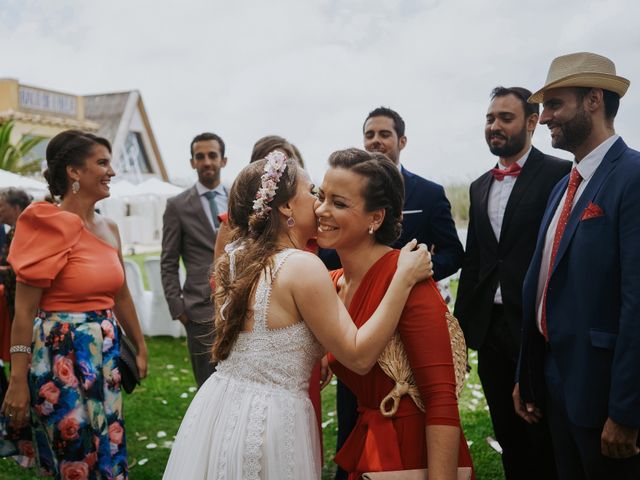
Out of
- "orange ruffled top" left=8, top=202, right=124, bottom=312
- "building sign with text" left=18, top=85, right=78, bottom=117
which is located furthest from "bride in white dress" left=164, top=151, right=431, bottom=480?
"building sign with text" left=18, top=85, right=78, bottom=117

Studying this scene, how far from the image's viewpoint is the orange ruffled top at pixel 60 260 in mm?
3471

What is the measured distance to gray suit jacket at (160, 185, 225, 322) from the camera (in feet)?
17.9

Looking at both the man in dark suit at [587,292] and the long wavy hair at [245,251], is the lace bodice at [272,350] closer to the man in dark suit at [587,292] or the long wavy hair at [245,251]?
the long wavy hair at [245,251]

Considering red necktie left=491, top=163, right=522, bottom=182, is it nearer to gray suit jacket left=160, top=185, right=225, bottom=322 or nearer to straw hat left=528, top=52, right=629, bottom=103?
straw hat left=528, top=52, right=629, bottom=103

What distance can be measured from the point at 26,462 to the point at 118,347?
0.94 metres

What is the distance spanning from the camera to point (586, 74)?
2.92 m

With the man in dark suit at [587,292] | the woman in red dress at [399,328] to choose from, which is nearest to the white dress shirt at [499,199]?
the man in dark suit at [587,292]

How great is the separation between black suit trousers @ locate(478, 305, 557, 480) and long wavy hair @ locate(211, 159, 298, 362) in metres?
2.16

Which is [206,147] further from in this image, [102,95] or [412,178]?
[102,95]

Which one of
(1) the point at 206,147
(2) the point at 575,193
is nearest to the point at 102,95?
(1) the point at 206,147

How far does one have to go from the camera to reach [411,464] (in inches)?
85.8

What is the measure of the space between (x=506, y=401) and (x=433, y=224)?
50.6 inches

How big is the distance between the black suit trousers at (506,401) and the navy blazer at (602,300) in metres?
1.22

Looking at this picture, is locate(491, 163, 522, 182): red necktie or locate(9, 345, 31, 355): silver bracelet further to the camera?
locate(491, 163, 522, 182): red necktie
